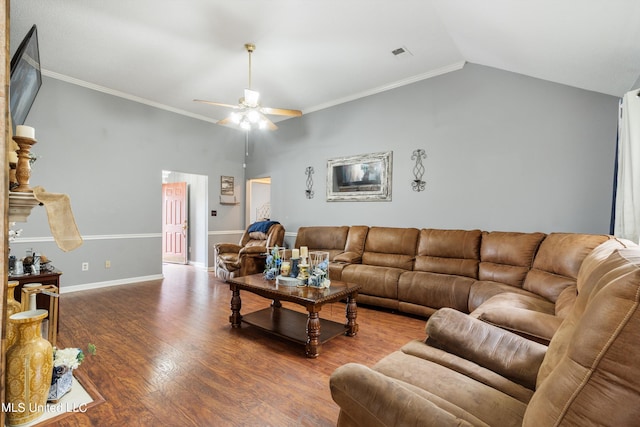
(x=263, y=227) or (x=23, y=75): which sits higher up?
(x=23, y=75)

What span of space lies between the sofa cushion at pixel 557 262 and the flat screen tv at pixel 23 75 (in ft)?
14.8

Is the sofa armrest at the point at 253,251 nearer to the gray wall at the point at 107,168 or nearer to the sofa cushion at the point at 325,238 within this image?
the sofa cushion at the point at 325,238

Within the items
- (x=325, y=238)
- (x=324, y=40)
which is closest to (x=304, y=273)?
(x=325, y=238)

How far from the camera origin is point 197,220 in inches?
262

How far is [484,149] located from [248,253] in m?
3.76

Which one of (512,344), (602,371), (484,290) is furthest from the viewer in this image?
(484,290)

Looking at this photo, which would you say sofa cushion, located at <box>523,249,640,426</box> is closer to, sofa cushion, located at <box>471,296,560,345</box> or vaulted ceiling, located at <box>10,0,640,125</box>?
sofa cushion, located at <box>471,296,560,345</box>

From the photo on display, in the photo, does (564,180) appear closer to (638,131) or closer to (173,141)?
(638,131)

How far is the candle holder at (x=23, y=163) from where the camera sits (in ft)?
3.23

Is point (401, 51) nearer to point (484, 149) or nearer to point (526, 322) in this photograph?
point (484, 149)

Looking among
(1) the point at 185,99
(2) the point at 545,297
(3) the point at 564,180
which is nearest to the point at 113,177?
(1) the point at 185,99

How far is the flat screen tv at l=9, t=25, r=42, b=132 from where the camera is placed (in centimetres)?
243

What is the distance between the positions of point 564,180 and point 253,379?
147 inches

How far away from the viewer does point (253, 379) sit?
213 cm
